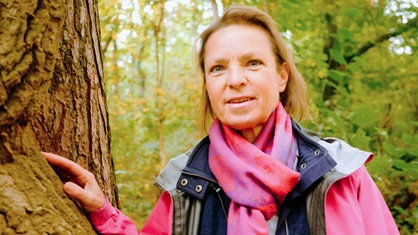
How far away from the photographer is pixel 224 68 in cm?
196

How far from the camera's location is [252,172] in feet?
5.99

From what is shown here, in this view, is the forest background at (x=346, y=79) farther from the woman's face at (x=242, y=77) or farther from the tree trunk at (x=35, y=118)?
the tree trunk at (x=35, y=118)

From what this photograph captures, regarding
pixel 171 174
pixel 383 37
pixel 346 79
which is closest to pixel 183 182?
pixel 171 174

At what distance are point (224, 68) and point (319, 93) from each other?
3141mm

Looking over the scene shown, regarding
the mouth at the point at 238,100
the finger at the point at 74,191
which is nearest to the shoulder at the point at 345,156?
the mouth at the point at 238,100

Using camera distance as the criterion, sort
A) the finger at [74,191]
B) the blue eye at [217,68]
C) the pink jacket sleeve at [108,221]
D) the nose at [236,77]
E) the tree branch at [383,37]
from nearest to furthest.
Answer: the finger at [74,191] < the pink jacket sleeve at [108,221] < the nose at [236,77] < the blue eye at [217,68] < the tree branch at [383,37]

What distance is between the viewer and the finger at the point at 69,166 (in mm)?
1556

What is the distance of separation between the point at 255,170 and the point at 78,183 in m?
0.72

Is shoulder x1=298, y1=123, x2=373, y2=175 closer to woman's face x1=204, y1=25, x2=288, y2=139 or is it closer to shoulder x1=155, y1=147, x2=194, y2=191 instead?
woman's face x1=204, y1=25, x2=288, y2=139

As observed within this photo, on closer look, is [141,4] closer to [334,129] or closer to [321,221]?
[334,129]

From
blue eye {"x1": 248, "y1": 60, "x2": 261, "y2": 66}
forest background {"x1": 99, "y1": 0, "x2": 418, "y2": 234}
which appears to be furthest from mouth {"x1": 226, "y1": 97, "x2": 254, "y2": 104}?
forest background {"x1": 99, "y1": 0, "x2": 418, "y2": 234}

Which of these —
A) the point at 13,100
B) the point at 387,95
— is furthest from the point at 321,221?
the point at 387,95

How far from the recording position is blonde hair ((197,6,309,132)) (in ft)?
6.86

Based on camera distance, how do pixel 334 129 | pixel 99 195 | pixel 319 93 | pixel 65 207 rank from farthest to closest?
pixel 319 93 → pixel 334 129 → pixel 99 195 → pixel 65 207
